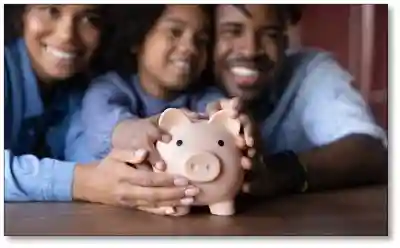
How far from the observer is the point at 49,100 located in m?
1.19

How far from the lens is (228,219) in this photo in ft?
3.87

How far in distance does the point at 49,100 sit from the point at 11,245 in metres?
0.23

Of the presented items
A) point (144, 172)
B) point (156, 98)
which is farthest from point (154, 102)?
point (144, 172)

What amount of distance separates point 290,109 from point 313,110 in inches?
1.4

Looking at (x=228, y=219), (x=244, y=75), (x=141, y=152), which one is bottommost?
(x=228, y=219)

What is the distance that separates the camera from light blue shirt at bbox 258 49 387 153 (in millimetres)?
1206

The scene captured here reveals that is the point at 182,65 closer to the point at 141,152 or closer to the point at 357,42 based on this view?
the point at 141,152

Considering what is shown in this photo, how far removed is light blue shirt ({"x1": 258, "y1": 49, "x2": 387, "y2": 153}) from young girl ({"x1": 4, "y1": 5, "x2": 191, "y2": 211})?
25 cm

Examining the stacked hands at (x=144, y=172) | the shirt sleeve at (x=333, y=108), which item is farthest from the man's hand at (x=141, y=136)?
the shirt sleeve at (x=333, y=108)

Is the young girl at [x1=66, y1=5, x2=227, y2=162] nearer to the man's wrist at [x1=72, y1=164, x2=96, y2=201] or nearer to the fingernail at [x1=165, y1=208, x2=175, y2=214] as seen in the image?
the man's wrist at [x1=72, y1=164, x2=96, y2=201]

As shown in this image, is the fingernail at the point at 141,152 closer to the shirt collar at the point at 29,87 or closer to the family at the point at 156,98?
the family at the point at 156,98

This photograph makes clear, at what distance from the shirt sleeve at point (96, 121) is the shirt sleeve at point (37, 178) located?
0.09ft

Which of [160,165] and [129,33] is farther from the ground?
[129,33]

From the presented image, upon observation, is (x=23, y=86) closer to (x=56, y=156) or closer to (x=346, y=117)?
(x=56, y=156)
